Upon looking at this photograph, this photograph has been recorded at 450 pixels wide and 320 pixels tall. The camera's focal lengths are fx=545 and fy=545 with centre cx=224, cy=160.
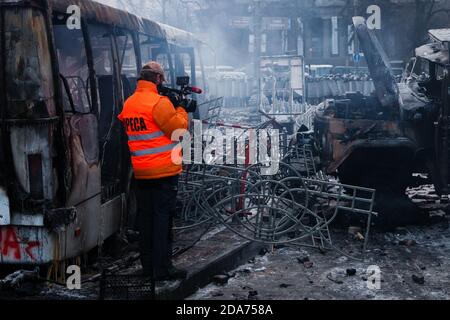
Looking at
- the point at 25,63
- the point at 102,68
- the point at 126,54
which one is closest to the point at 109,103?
the point at 102,68

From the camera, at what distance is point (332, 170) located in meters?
7.35

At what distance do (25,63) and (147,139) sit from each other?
114cm

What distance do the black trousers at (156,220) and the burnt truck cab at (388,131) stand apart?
3.21 metres

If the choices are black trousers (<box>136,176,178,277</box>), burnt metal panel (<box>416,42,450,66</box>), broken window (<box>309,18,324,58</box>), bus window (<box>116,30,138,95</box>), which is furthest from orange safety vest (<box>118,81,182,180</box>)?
broken window (<box>309,18,324,58</box>)

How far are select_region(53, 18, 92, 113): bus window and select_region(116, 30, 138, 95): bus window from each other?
494mm

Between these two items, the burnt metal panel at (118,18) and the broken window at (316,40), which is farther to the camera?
the broken window at (316,40)

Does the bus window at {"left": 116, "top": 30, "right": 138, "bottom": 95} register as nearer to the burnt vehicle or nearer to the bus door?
the bus door

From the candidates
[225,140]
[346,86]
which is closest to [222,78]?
[346,86]

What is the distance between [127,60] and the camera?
6484mm

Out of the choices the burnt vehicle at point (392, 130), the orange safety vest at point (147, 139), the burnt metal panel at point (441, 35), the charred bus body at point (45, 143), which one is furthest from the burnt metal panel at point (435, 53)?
the charred bus body at point (45, 143)

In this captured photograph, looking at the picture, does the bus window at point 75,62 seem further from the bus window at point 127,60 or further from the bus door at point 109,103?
the bus window at point 127,60

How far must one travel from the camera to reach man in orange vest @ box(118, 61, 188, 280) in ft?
15.0

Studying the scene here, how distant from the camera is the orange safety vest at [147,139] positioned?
459 centimetres
